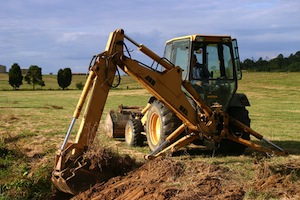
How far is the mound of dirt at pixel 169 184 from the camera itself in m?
6.28

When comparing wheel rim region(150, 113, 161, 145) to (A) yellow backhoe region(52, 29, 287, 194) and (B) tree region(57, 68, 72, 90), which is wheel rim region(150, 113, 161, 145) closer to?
(A) yellow backhoe region(52, 29, 287, 194)

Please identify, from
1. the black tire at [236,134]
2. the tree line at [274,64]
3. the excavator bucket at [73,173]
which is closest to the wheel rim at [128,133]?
the black tire at [236,134]

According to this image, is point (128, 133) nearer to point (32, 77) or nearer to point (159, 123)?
point (159, 123)

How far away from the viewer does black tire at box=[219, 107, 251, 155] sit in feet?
32.5

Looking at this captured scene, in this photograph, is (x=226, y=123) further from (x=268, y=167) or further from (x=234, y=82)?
(x=268, y=167)

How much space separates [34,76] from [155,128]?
2858 inches

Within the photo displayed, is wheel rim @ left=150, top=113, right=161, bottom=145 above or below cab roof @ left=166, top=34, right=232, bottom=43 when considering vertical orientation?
below

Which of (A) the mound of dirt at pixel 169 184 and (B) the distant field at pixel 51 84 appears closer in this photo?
(A) the mound of dirt at pixel 169 184

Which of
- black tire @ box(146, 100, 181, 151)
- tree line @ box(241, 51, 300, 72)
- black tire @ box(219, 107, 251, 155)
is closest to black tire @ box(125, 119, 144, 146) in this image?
black tire @ box(146, 100, 181, 151)

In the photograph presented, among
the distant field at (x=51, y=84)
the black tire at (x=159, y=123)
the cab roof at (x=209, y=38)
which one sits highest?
the cab roof at (x=209, y=38)

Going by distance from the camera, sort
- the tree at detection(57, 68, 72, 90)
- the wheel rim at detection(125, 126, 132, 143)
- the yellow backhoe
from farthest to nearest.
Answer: the tree at detection(57, 68, 72, 90) < the wheel rim at detection(125, 126, 132, 143) < the yellow backhoe

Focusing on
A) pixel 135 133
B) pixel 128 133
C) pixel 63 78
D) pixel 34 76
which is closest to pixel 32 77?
pixel 34 76

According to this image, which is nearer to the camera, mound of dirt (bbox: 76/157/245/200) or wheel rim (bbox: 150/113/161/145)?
mound of dirt (bbox: 76/157/245/200)

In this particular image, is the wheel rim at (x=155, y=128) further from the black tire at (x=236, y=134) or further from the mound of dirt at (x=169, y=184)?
the mound of dirt at (x=169, y=184)
